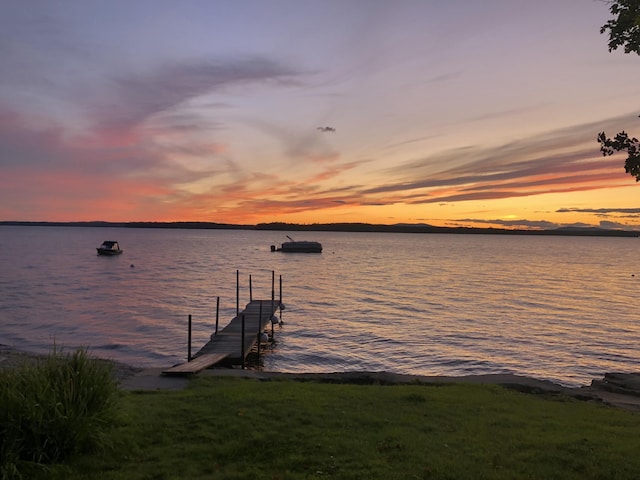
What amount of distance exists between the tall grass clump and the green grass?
38 cm

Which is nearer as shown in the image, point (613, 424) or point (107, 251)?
point (613, 424)

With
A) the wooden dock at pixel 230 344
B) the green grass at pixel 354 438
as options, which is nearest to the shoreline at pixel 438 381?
the wooden dock at pixel 230 344

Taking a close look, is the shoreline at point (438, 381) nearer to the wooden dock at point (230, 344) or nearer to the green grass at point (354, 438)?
the wooden dock at point (230, 344)

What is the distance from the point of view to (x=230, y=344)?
24.9 meters

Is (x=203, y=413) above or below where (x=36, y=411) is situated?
below

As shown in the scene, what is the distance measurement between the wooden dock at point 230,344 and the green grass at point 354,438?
4.40 meters

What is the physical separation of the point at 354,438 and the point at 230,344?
16.7 meters

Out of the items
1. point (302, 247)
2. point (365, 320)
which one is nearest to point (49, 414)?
point (365, 320)

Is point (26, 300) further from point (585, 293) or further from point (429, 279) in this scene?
point (585, 293)

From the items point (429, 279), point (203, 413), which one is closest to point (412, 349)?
point (203, 413)

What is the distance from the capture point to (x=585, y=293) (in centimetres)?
5803

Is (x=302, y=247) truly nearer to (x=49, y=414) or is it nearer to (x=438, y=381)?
(x=438, y=381)

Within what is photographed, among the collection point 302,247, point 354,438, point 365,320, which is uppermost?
point 302,247

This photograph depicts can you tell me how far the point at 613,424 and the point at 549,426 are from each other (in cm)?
180
